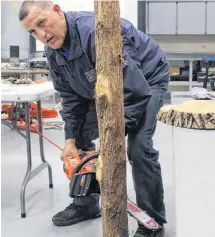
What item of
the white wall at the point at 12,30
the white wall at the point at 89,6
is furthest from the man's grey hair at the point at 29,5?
the white wall at the point at 12,30

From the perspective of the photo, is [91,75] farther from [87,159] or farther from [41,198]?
[41,198]

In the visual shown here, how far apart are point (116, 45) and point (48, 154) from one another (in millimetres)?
2206

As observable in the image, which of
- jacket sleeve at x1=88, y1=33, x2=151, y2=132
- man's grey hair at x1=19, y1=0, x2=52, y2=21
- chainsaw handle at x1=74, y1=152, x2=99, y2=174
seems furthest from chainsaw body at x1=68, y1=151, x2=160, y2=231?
man's grey hair at x1=19, y1=0, x2=52, y2=21

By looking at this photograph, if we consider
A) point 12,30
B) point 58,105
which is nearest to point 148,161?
point 58,105

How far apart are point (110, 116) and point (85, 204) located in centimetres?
99

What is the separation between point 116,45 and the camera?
3.71ft

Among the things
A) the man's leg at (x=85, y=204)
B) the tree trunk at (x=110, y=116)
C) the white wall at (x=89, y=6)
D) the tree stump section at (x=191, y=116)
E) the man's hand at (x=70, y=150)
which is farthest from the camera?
the white wall at (x=89, y=6)

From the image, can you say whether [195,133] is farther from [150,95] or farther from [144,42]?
[144,42]

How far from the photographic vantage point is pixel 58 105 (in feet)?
14.0

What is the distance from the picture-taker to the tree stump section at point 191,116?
1.01 metres

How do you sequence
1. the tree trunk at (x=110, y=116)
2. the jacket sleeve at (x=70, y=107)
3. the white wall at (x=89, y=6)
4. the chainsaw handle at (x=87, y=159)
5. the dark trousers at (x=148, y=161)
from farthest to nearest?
the white wall at (x=89, y=6) < the jacket sleeve at (x=70, y=107) < the dark trousers at (x=148, y=161) < the chainsaw handle at (x=87, y=159) < the tree trunk at (x=110, y=116)

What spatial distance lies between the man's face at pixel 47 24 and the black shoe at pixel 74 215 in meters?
0.91

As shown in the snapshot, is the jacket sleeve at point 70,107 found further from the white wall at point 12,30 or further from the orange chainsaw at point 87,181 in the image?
the white wall at point 12,30

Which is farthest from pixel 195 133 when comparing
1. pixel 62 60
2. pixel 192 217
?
pixel 62 60
